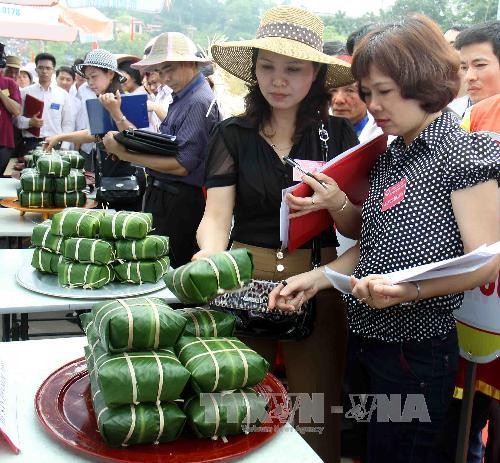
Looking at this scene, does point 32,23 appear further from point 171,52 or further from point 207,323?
point 207,323

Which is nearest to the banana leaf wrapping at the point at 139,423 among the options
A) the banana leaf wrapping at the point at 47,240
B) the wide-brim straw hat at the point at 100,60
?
the banana leaf wrapping at the point at 47,240

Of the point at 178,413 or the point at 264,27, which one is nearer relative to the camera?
the point at 178,413

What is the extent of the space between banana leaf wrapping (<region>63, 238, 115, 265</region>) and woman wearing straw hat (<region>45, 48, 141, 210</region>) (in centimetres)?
139

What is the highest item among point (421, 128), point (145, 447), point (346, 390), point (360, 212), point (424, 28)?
point (424, 28)

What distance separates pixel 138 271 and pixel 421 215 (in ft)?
3.45

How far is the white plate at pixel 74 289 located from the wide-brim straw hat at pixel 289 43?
806mm

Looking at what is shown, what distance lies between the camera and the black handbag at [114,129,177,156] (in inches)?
113

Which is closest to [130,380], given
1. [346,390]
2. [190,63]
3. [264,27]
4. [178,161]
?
[346,390]

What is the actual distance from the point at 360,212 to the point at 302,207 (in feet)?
0.74

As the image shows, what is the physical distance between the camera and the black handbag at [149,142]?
2.86 metres

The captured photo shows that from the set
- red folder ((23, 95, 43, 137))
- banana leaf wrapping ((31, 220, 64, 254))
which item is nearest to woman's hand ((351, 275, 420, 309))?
banana leaf wrapping ((31, 220, 64, 254))

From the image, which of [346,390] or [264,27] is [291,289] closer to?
[346,390]

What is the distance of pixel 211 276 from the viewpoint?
124 centimetres

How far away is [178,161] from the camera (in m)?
2.91
